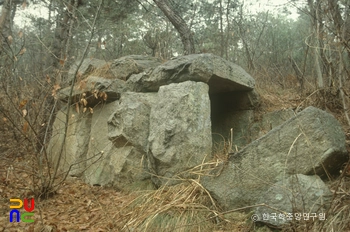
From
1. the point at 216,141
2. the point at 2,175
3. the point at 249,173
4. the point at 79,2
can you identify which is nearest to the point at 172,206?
the point at 249,173

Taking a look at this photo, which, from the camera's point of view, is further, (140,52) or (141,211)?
(140,52)

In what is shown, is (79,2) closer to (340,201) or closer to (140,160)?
(140,160)

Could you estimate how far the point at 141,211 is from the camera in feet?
9.39

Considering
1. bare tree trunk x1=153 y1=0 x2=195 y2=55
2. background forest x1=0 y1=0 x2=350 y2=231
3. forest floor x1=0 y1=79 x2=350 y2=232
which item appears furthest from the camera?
bare tree trunk x1=153 y1=0 x2=195 y2=55

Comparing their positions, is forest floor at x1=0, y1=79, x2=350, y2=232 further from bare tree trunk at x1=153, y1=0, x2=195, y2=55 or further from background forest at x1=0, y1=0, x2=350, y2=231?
bare tree trunk at x1=153, y1=0, x2=195, y2=55

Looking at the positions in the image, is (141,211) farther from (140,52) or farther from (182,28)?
(140,52)

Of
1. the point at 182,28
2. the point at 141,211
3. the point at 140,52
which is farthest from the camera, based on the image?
the point at 140,52

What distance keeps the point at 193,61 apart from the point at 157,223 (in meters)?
1.78

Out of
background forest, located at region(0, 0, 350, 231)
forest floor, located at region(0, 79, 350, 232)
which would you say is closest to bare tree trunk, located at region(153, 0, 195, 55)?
background forest, located at region(0, 0, 350, 231)

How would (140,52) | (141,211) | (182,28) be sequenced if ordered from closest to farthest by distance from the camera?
(141,211) → (182,28) → (140,52)

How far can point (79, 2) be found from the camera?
6.18m

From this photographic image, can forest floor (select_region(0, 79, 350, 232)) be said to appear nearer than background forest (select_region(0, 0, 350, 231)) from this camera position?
Yes

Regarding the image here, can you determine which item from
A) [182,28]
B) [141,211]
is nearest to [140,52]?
[182,28]

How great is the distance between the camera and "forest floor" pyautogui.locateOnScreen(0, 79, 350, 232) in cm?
250
